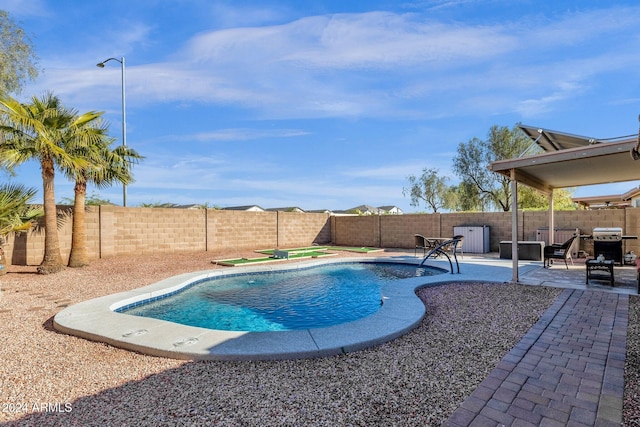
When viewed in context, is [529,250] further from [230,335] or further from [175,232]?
[175,232]

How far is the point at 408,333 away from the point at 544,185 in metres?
8.70

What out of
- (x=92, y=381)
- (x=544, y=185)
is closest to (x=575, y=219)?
(x=544, y=185)

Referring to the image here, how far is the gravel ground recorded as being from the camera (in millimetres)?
2318

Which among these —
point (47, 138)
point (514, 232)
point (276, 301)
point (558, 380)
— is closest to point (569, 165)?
point (514, 232)

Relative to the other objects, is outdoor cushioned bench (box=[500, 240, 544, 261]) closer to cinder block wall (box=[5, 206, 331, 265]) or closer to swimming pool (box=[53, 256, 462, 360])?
swimming pool (box=[53, 256, 462, 360])

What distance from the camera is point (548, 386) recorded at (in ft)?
8.67

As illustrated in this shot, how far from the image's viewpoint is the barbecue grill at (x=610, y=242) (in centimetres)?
793

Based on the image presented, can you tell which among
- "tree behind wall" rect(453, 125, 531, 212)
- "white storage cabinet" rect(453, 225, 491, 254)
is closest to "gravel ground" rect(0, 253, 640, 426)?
"white storage cabinet" rect(453, 225, 491, 254)

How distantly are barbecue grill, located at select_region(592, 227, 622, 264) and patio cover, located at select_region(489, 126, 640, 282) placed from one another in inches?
57.9

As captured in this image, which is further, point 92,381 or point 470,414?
point 92,381

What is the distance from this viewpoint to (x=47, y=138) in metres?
7.85

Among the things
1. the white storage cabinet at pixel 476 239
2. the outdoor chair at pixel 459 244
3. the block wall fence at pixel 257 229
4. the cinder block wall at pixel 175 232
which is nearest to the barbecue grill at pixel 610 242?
the outdoor chair at pixel 459 244

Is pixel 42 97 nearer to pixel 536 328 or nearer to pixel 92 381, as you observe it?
pixel 92 381

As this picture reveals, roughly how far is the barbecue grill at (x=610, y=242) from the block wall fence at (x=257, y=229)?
3509mm
